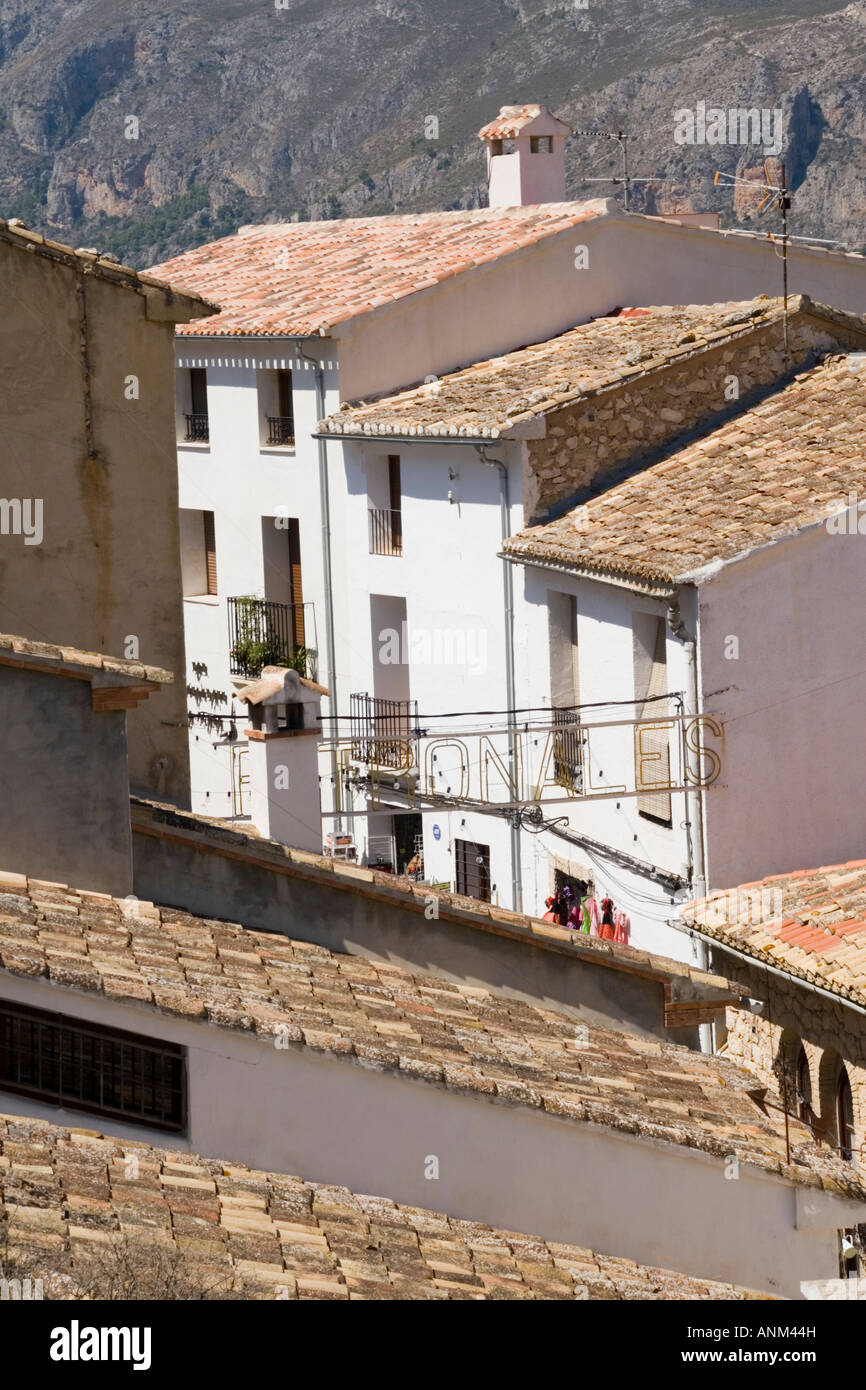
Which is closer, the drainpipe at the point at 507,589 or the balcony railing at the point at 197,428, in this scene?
the drainpipe at the point at 507,589

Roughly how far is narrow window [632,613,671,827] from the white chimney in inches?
498

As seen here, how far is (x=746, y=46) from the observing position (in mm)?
71750

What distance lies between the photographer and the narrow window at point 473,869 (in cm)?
2389

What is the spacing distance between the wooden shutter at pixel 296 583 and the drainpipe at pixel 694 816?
10.2 m

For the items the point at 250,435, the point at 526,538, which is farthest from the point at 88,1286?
the point at 250,435

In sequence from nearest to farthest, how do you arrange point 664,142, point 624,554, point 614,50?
point 624,554, point 664,142, point 614,50

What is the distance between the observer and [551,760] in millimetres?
21578

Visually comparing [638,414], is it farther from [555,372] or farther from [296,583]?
[296,583]

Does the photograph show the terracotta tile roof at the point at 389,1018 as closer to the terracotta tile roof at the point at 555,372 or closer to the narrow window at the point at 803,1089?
the narrow window at the point at 803,1089

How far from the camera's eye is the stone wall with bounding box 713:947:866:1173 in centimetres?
1512

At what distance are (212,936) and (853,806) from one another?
9576mm

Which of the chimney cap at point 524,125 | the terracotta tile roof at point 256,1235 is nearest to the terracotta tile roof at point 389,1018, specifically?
the terracotta tile roof at point 256,1235

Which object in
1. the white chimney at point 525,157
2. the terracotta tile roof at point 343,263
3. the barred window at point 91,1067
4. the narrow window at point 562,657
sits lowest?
the barred window at point 91,1067

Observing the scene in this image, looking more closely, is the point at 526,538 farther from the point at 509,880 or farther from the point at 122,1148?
the point at 122,1148
